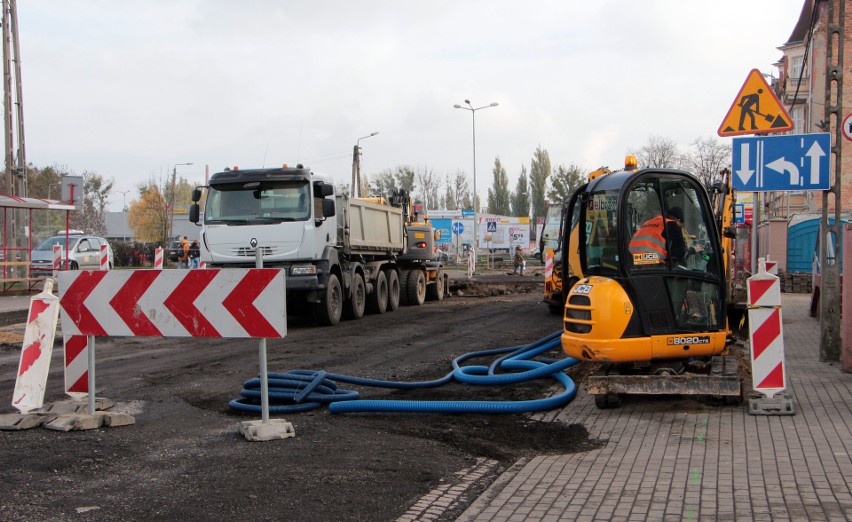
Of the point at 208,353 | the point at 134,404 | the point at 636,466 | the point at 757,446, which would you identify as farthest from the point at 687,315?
the point at 208,353

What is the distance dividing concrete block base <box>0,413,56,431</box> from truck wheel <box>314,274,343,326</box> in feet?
30.7

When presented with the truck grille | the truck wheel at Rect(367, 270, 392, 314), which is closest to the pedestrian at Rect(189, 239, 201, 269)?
the truck wheel at Rect(367, 270, 392, 314)

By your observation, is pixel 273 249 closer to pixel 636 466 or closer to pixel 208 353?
pixel 208 353

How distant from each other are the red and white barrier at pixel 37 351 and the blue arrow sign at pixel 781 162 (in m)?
7.45

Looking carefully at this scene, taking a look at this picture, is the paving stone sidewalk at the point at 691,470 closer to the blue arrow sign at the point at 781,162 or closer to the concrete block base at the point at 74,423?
the blue arrow sign at the point at 781,162

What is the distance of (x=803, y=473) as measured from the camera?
5.51 m

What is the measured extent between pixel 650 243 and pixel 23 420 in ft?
19.4

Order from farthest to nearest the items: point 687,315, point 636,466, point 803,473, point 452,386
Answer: point 452,386 → point 687,315 → point 636,466 → point 803,473

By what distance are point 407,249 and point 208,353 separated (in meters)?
11.3

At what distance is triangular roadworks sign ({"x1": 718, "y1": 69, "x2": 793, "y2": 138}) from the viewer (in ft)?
32.9

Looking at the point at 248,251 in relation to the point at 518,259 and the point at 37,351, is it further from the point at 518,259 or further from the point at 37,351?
the point at 518,259

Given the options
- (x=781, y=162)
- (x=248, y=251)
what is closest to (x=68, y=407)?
(x=781, y=162)

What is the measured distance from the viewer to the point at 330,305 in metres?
16.8

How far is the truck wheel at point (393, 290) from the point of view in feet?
70.1
